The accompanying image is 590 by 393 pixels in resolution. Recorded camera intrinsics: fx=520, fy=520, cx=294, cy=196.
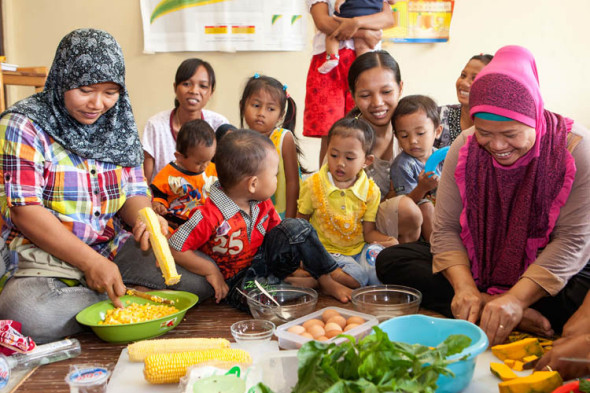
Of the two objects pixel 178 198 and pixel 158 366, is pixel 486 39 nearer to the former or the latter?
pixel 178 198

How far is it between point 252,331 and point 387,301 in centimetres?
58

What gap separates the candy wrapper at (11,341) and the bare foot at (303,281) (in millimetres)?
1131

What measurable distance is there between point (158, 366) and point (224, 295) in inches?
33.4

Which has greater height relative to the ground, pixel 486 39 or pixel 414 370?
pixel 486 39

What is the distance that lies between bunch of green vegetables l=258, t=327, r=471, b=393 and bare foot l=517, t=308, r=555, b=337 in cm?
89

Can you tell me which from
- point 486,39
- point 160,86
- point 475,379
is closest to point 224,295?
point 475,379

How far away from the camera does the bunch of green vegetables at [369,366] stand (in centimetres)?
100

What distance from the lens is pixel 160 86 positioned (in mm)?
5008

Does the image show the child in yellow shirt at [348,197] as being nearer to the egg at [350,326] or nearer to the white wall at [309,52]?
the egg at [350,326]

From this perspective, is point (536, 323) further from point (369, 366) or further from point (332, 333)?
point (369, 366)

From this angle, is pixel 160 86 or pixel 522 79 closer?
pixel 522 79

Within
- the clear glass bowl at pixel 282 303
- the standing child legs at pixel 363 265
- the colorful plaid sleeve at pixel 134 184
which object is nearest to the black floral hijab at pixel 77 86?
the colorful plaid sleeve at pixel 134 184

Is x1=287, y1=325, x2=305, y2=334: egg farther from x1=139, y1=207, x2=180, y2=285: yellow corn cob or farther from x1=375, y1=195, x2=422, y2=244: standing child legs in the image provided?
x1=375, y1=195, x2=422, y2=244: standing child legs

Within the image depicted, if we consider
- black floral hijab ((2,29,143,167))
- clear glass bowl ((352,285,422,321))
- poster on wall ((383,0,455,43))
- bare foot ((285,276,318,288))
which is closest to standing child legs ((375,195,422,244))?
bare foot ((285,276,318,288))
